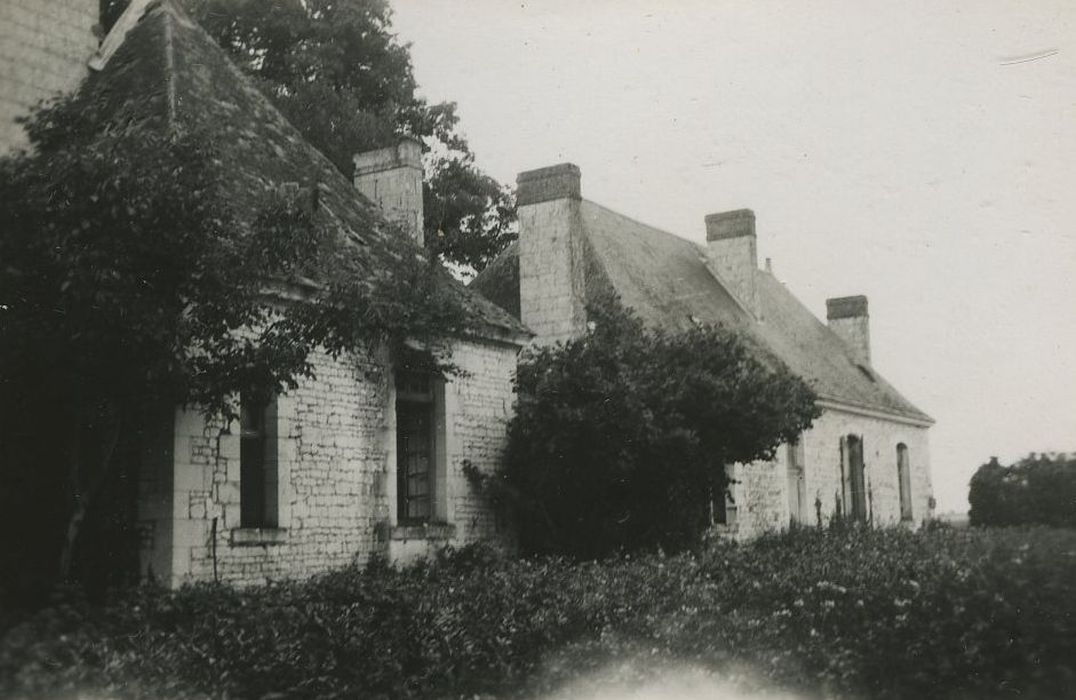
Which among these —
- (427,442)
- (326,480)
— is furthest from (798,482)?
(326,480)

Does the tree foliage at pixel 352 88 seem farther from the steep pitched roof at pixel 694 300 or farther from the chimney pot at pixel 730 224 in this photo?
the chimney pot at pixel 730 224

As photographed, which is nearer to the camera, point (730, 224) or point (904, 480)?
point (730, 224)

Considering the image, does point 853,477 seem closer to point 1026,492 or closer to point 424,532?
point 1026,492

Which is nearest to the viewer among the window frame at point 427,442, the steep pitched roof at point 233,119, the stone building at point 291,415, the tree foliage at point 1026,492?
the stone building at point 291,415

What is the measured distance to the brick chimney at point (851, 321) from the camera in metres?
32.0

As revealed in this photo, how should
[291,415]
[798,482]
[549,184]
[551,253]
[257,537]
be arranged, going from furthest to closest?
[798,482]
[549,184]
[551,253]
[291,415]
[257,537]

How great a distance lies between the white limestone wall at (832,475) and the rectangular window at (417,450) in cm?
812

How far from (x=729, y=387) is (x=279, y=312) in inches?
267

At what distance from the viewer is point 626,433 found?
14.8 meters

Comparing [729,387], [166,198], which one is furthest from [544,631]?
[729,387]

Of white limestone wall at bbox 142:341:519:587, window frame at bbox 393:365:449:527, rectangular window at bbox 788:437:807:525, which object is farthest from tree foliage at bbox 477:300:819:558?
rectangular window at bbox 788:437:807:525

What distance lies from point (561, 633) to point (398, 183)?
25.7ft

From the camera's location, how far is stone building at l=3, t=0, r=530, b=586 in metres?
11.1

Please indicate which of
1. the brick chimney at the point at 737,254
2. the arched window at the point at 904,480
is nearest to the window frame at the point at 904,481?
the arched window at the point at 904,480
